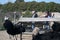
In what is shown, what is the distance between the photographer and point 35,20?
736 cm

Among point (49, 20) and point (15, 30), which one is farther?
point (49, 20)

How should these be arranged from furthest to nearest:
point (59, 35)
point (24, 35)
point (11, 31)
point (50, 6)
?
point (50, 6)
point (24, 35)
point (11, 31)
point (59, 35)

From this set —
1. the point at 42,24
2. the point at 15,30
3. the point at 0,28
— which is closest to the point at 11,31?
the point at 15,30

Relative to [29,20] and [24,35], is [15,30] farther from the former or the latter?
[29,20]

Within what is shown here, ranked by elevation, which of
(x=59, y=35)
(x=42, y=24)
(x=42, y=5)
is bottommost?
(x=42, y=5)

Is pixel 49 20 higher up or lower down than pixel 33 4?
higher up

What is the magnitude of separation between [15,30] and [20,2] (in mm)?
25463

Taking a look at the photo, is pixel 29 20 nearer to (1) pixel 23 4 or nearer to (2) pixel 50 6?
(2) pixel 50 6

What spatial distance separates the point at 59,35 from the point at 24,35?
2.89m

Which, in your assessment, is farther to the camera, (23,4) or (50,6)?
(23,4)

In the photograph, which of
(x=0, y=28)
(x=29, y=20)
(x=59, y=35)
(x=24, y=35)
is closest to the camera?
(x=59, y=35)

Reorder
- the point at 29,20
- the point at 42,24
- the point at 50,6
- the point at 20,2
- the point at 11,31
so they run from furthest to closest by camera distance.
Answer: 1. the point at 20,2
2. the point at 50,6
3. the point at 42,24
4. the point at 29,20
5. the point at 11,31

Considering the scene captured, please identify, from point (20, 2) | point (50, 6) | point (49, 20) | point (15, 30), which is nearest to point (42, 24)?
point (49, 20)

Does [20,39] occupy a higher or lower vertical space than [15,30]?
lower
